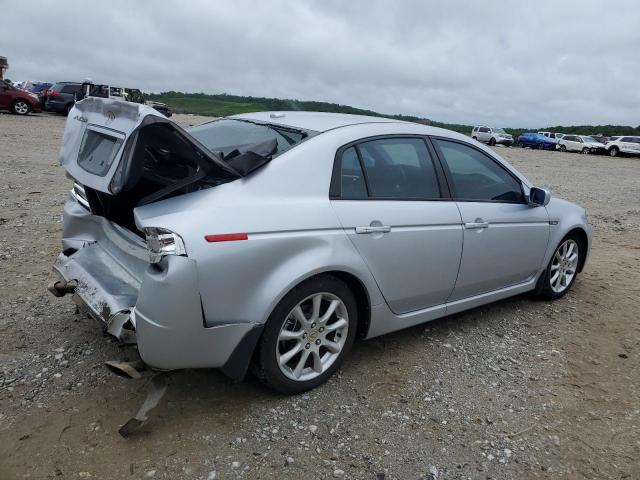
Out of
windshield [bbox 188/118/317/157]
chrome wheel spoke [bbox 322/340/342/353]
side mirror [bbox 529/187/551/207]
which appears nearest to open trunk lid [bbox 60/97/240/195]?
windshield [bbox 188/118/317/157]

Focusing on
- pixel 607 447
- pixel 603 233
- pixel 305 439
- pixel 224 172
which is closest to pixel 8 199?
pixel 224 172

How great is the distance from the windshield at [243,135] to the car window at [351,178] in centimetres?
26

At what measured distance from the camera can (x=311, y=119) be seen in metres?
3.58

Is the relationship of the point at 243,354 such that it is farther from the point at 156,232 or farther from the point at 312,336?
the point at 156,232

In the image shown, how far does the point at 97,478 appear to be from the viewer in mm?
2357

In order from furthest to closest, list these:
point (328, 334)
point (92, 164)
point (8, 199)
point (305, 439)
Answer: point (8, 199) → point (328, 334) → point (92, 164) → point (305, 439)

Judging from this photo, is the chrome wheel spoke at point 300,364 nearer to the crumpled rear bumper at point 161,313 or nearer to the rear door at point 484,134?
the crumpled rear bumper at point 161,313

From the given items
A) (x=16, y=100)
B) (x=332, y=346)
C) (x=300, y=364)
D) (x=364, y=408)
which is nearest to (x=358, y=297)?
(x=332, y=346)

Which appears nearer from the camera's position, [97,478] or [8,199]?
[97,478]

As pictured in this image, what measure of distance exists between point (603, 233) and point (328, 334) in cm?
655

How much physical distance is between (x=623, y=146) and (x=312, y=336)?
38.0 meters

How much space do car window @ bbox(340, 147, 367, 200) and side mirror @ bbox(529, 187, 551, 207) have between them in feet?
5.81

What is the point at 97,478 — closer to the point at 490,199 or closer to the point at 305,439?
the point at 305,439

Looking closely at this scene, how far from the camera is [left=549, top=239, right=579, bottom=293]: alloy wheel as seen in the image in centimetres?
482
